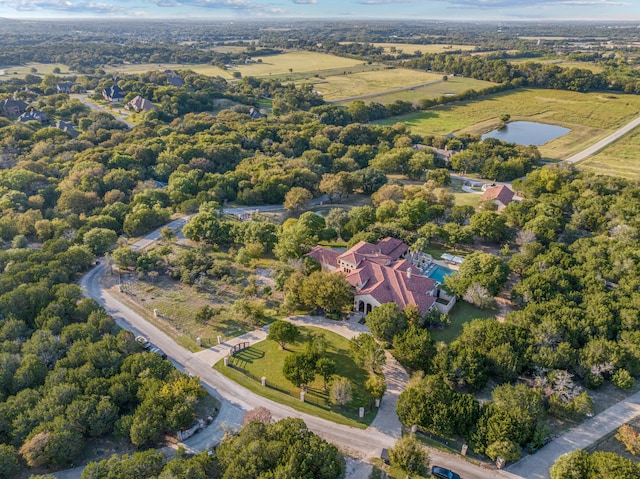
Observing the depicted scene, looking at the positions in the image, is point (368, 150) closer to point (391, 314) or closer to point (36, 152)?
point (391, 314)

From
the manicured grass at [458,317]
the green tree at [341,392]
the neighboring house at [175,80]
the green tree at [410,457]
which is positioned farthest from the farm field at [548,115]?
the green tree at [410,457]

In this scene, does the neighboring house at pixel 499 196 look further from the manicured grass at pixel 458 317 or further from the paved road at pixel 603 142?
the paved road at pixel 603 142

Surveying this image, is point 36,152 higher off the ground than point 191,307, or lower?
higher

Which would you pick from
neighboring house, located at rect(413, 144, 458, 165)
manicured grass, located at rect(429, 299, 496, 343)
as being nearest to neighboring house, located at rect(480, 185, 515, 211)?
neighboring house, located at rect(413, 144, 458, 165)

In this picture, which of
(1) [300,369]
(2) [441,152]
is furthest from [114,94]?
(1) [300,369]

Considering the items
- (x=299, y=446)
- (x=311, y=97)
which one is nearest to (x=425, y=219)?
(x=299, y=446)

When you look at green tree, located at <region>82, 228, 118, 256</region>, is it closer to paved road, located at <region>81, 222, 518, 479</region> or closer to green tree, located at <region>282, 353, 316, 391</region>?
paved road, located at <region>81, 222, 518, 479</region>
